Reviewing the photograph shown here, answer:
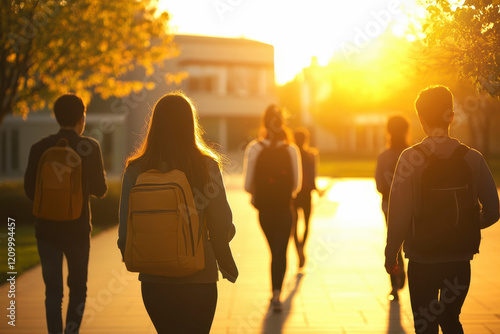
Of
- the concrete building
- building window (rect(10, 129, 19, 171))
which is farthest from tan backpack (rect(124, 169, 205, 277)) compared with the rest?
the concrete building

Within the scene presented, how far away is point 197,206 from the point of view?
3459 mm

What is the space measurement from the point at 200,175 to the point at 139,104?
38500mm

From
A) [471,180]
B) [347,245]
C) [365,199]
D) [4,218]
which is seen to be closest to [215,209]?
[471,180]

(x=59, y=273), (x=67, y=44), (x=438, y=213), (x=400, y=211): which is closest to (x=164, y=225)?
(x=400, y=211)

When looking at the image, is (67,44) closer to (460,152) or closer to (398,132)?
(398,132)

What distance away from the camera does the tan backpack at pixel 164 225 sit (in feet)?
11.0

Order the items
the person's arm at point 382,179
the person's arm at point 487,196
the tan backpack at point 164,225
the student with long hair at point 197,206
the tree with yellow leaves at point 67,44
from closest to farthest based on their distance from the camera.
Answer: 1. the tan backpack at point 164,225
2. the student with long hair at point 197,206
3. the person's arm at point 487,196
4. the person's arm at point 382,179
5. the tree with yellow leaves at point 67,44

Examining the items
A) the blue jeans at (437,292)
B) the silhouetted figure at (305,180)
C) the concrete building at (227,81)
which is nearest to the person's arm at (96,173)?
the blue jeans at (437,292)

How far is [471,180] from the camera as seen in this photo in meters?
3.91

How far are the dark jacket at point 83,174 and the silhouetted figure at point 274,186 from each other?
2.34 m

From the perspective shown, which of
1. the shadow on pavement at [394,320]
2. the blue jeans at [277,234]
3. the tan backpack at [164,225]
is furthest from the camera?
the blue jeans at [277,234]

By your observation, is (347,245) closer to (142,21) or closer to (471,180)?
(471,180)

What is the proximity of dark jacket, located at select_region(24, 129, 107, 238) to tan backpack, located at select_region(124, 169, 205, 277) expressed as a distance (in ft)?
5.10

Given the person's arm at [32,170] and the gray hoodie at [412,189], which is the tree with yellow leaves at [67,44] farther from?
the gray hoodie at [412,189]
